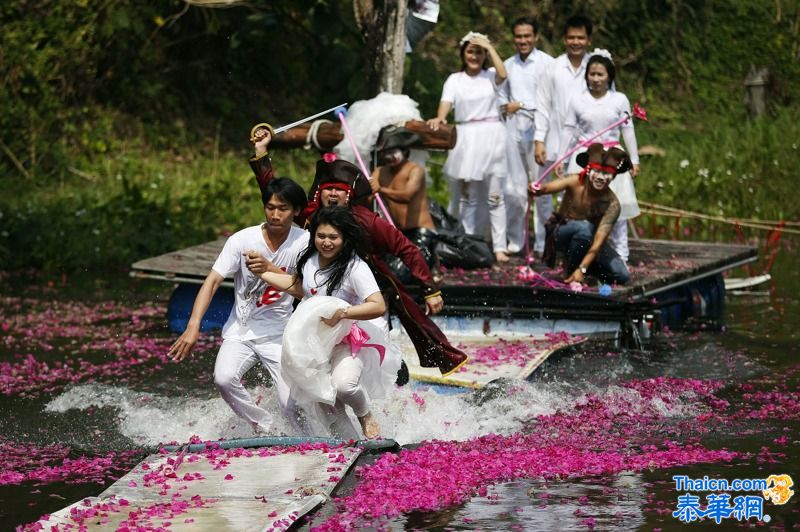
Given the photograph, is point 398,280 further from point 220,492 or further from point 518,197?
point 518,197

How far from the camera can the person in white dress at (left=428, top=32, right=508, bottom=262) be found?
41.2 feet

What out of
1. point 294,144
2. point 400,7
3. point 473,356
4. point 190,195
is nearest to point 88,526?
point 473,356

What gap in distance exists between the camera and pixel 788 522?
21.6 ft

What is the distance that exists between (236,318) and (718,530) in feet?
10.1

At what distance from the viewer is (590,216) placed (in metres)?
11.6

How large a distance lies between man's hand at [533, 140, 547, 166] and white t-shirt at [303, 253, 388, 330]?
5115 mm

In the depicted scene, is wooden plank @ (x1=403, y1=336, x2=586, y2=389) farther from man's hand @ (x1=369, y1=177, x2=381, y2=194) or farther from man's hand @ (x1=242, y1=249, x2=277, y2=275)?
man's hand @ (x1=242, y1=249, x2=277, y2=275)

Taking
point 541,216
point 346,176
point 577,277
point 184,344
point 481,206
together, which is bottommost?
point 577,277

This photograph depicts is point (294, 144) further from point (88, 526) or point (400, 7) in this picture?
point (88, 526)

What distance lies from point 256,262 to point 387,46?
6382mm

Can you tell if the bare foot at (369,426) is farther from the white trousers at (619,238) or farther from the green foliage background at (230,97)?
the green foliage background at (230,97)

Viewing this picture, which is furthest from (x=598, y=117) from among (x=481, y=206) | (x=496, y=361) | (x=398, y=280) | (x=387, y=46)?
(x=398, y=280)

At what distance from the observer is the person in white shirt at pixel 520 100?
42.5ft

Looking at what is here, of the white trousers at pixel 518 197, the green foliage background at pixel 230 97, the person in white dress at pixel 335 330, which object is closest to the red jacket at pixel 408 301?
the person in white dress at pixel 335 330
